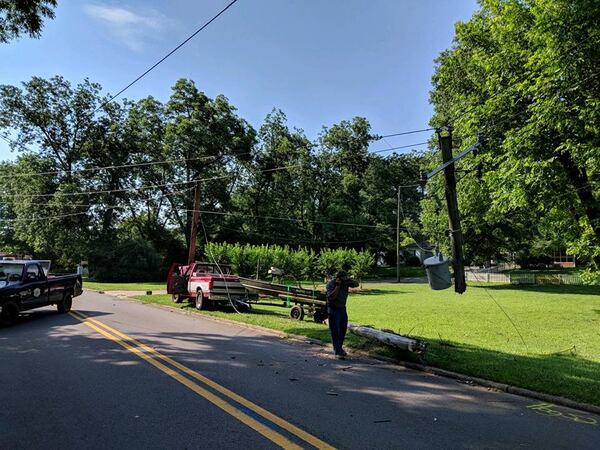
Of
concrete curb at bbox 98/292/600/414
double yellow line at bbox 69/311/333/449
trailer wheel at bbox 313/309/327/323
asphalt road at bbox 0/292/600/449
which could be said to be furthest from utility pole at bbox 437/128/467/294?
double yellow line at bbox 69/311/333/449

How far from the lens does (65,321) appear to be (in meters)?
13.9

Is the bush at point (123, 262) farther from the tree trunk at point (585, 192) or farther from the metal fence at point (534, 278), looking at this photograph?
the tree trunk at point (585, 192)

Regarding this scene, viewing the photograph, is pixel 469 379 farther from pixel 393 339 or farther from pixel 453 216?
pixel 453 216

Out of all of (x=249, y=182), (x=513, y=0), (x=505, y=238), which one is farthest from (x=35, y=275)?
(x=249, y=182)

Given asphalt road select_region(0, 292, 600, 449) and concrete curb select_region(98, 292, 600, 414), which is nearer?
asphalt road select_region(0, 292, 600, 449)

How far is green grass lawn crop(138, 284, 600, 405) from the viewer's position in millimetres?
7660

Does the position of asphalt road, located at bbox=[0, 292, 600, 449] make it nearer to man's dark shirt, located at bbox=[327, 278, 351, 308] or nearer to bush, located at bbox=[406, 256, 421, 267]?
man's dark shirt, located at bbox=[327, 278, 351, 308]

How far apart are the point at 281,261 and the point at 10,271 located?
22.2 m

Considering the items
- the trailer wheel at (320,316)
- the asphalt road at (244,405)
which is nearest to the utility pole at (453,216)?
the asphalt road at (244,405)

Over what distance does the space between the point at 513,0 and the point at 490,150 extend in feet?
22.5

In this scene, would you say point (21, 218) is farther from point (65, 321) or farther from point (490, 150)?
point (490, 150)

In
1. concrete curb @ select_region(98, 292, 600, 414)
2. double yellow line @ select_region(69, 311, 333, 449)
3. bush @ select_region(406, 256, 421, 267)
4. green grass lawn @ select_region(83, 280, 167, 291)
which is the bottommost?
concrete curb @ select_region(98, 292, 600, 414)

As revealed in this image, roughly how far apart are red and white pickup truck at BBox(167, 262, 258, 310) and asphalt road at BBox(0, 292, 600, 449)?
778cm

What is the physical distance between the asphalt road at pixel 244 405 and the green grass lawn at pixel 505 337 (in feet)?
3.16
